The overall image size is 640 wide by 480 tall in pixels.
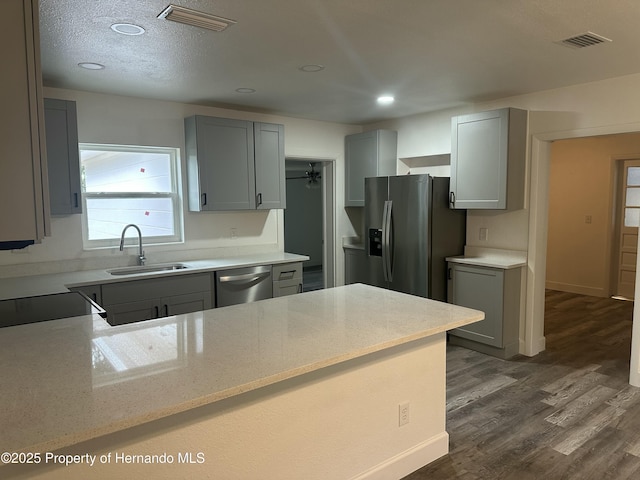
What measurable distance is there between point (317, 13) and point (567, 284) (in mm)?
6182

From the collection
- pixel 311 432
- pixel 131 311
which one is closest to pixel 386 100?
pixel 131 311

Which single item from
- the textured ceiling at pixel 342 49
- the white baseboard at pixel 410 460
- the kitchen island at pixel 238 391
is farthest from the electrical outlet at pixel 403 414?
the textured ceiling at pixel 342 49

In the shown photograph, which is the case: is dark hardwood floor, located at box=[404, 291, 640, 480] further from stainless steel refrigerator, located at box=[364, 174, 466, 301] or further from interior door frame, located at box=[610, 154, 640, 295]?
interior door frame, located at box=[610, 154, 640, 295]

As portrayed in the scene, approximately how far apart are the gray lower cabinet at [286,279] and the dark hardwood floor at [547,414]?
1619 millimetres

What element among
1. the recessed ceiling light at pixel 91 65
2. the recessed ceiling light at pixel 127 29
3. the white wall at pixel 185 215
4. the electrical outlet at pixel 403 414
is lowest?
the electrical outlet at pixel 403 414

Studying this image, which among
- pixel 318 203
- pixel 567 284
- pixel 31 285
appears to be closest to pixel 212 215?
pixel 31 285

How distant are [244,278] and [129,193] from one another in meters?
1.33

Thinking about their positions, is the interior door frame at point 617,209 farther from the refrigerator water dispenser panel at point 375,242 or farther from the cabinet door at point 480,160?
the refrigerator water dispenser panel at point 375,242

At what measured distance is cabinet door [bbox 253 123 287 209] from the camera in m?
4.53

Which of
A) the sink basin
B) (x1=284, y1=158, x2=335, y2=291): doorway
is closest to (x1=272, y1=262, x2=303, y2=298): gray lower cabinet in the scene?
the sink basin

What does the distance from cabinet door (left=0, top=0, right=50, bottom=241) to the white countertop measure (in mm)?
3572

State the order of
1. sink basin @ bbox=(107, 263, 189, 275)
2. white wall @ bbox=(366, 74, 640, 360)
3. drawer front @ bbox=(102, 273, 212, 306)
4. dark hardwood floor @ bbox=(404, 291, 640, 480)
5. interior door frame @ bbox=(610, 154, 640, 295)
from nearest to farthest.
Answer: dark hardwood floor @ bbox=(404, 291, 640, 480), drawer front @ bbox=(102, 273, 212, 306), white wall @ bbox=(366, 74, 640, 360), sink basin @ bbox=(107, 263, 189, 275), interior door frame @ bbox=(610, 154, 640, 295)

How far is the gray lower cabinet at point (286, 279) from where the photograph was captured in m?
4.37

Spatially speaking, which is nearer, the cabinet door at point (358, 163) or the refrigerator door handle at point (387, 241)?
the refrigerator door handle at point (387, 241)
